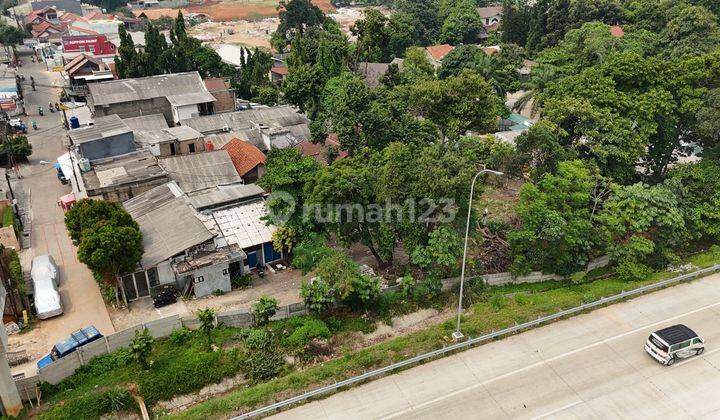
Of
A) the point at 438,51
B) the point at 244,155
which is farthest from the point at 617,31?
the point at 244,155

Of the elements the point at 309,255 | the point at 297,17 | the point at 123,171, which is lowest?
the point at 309,255

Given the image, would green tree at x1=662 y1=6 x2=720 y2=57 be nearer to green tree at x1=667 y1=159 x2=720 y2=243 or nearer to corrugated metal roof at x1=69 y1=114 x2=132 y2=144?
green tree at x1=667 y1=159 x2=720 y2=243

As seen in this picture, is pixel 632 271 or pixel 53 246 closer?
pixel 632 271

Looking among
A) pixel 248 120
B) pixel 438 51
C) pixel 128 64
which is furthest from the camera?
pixel 438 51

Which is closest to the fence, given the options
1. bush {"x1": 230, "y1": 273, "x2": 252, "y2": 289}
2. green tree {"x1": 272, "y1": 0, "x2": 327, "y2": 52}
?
bush {"x1": 230, "y1": 273, "x2": 252, "y2": 289}

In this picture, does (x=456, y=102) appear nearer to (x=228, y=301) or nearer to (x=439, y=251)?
(x=439, y=251)

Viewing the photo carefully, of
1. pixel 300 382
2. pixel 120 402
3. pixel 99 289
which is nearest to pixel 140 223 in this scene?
pixel 99 289

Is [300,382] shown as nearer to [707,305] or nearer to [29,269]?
[29,269]
